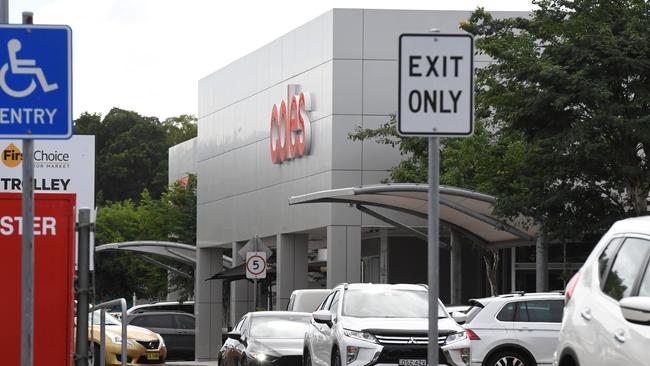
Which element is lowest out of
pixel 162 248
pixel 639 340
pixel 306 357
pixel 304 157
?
pixel 306 357

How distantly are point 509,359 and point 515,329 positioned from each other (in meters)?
0.45

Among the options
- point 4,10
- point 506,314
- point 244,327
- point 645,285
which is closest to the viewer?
point 645,285

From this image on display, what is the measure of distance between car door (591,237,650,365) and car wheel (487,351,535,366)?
14.1 m

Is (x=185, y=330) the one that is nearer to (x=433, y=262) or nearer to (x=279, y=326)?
(x=279, y=326)

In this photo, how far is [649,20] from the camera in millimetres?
26047

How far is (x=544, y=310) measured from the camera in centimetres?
2397

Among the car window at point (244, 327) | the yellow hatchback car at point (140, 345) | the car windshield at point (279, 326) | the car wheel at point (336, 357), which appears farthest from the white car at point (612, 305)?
the yellow hatchback car at point (140, 345)

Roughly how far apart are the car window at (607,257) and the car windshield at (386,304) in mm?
10061

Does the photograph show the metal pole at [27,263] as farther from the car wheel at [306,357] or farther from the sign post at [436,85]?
the car wheel at [306,357]

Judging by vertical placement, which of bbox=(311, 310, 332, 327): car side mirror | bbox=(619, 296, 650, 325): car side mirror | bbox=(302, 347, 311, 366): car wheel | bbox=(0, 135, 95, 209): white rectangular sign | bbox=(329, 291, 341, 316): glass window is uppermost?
bbox=(0, 135, 95, 209): white rectangular sign

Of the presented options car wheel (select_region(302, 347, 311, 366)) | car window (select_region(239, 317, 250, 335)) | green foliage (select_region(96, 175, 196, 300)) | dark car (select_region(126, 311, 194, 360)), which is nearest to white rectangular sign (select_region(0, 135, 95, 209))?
car window (select_region(239, 317, 250, 335))

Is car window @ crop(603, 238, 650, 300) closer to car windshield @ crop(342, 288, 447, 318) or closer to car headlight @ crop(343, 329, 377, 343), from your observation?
car headlight @ crop(343, 329, 377, 343)

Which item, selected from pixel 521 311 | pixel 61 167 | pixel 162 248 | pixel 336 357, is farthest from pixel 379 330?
pixel 162 248

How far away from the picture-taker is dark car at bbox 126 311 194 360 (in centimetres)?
4347
